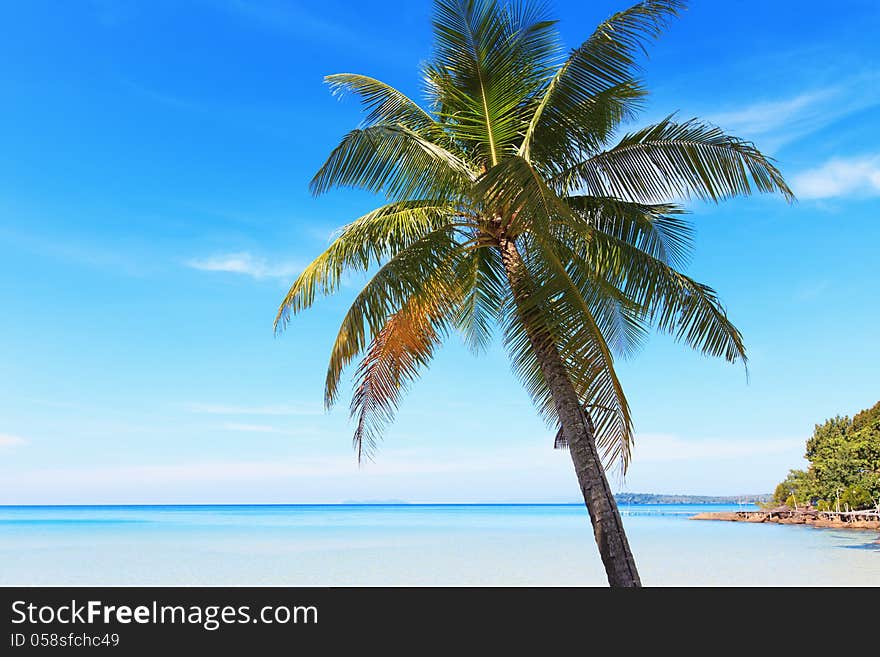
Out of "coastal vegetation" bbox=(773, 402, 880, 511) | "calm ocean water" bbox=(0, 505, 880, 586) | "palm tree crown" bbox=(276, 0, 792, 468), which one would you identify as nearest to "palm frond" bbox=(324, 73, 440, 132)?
"palm tree crown" bbox=(276, 0, 792, 468)

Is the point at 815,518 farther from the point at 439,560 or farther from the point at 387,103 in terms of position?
the point at 387,103

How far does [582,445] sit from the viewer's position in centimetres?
758

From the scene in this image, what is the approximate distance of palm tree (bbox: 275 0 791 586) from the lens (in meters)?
7.56

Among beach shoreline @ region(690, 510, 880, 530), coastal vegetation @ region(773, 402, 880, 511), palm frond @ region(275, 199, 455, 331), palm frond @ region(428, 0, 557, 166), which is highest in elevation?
palm frond @ region(428, 0, 557, 166)

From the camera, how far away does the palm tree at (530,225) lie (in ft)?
24.8

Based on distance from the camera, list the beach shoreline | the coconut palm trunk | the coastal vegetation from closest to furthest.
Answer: the coconut palm trunk → the coastal vegetation → the beach shoreline

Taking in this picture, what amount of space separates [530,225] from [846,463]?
139 feet

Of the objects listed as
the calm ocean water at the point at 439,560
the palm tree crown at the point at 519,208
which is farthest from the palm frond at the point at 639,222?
the calm ocean water at the point at 439,560

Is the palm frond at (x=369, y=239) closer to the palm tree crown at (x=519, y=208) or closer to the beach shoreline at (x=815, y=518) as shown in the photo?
the palm tree crown at (x=519, y=208)

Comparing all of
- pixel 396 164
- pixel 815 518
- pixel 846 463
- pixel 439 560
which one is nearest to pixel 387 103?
pixel 396 164

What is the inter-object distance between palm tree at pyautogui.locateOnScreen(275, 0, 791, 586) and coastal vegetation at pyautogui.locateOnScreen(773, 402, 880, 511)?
120 ft

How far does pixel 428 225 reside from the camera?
873 cm

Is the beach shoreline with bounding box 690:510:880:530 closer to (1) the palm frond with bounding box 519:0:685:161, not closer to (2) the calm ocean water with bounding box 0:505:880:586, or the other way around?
(2) the calm ocean water with bounding box 0:505:880:586
